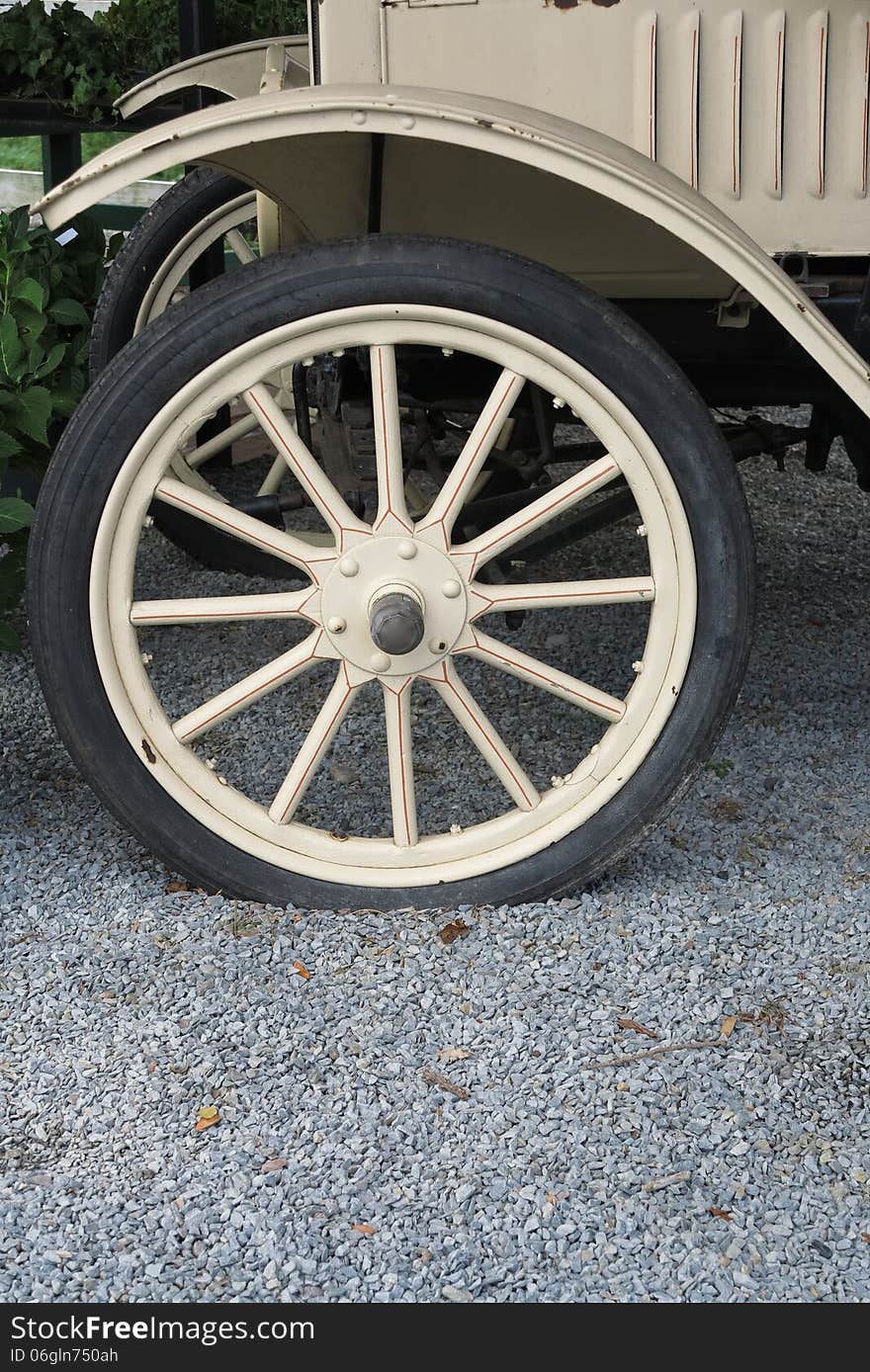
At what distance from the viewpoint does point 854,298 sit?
2227mm

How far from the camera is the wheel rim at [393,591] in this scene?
75.7 inches

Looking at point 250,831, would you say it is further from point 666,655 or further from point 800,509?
point 800,509

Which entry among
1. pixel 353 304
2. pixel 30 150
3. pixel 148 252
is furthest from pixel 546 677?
pixel 30 150

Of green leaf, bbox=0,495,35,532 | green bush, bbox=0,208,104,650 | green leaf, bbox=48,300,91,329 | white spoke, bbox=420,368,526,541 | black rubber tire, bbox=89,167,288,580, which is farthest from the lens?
black rubber tire, bbox=89,167,288,580

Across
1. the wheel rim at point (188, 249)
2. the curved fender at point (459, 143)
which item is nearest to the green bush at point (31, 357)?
the wheel rim at point (188, 249)

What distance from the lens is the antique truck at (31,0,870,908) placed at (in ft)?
6.15

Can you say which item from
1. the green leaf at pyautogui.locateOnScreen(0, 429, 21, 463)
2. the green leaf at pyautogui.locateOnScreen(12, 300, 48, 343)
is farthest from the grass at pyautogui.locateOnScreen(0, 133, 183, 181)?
the green leaf at pyautogui.locateOnScreen(0, 429, 21, 463)

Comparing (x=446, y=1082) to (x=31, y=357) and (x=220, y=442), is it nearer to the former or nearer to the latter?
(x=31, y=357)

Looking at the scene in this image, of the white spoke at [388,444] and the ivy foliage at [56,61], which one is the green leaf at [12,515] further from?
the ivy foliage at [56,61]

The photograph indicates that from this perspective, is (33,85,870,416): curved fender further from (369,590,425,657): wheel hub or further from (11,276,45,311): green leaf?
(11,276,45,311): green leaf

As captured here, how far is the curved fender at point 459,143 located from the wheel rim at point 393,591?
0.74 feet

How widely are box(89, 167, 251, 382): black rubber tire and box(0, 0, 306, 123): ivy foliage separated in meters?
1.08

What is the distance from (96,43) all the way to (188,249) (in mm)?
1335

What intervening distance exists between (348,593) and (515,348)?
16.1 inches
